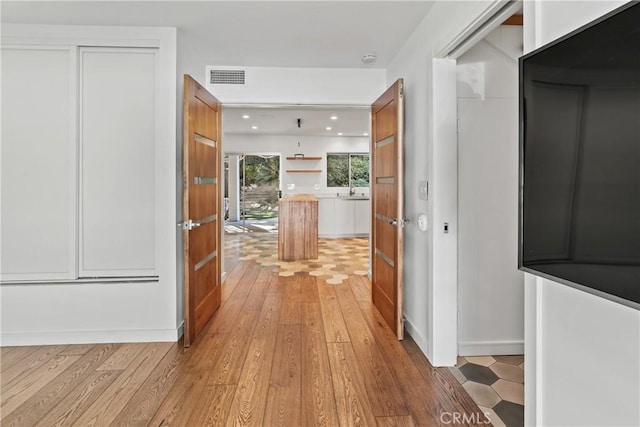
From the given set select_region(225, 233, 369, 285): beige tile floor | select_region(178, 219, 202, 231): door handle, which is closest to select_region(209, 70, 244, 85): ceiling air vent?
select_region(178, 219, 202, 231): door handle

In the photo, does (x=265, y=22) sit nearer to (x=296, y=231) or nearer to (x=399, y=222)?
(x=399, y=222)

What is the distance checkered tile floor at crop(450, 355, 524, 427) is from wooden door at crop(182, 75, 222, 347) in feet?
6.61

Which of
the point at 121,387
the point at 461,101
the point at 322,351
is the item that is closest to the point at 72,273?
the point at 121,387

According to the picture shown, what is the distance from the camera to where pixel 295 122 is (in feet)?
22.7

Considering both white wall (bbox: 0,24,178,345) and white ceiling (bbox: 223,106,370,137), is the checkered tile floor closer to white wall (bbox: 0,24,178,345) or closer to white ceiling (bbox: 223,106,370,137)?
white wall (bbox: 0,24,178,345)

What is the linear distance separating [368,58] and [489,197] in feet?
6.12

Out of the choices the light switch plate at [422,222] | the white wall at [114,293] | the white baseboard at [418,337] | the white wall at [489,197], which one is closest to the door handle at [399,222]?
the light switch plate at [422,222]

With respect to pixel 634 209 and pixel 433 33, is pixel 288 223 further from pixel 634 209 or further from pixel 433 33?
pixel 634 209

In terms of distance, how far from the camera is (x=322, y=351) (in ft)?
8.33

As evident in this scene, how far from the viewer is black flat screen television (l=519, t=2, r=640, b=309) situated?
891 mm

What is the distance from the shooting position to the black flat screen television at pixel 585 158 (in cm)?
89

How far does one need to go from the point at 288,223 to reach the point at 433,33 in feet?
13.0

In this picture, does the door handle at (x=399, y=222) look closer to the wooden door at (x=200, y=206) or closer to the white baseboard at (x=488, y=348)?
the white baseboard at (x=488, y=348)

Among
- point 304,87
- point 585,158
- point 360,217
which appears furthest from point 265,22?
point 360,217
